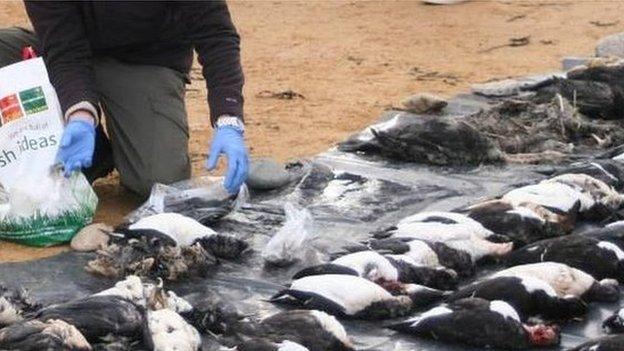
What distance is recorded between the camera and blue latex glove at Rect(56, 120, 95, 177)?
5102mm

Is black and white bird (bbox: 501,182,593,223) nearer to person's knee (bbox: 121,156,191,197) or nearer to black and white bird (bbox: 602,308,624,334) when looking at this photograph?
black and white bird (bbox: 602,308,624,334)

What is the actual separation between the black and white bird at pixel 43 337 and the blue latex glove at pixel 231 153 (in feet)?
4.84

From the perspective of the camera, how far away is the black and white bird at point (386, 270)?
4363 millimetres

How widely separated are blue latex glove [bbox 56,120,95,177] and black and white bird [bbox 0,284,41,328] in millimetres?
815

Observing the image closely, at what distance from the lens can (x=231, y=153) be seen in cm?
518

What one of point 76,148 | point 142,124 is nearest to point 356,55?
point 142,124

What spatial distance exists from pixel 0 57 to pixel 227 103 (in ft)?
3.66

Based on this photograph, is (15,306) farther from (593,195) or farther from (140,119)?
(593,195)

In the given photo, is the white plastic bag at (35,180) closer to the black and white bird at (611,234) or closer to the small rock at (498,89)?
the black and white bird at (611,234)

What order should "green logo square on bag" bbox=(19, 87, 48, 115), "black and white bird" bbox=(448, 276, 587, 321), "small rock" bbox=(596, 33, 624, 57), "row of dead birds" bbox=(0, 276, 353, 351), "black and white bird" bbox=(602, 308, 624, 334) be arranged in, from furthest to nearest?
"small rock" bbox=(596, 33, 624, 57)
"green logo square on bag" bbox=(19, 87, 48, 115)
"black and white bird" bbox=(448, 276, 587, 321)
"black and white bird" bbox=(602, 308, 624, 334)
"row of dead birds" bbox=(0, 276, 353, 351)

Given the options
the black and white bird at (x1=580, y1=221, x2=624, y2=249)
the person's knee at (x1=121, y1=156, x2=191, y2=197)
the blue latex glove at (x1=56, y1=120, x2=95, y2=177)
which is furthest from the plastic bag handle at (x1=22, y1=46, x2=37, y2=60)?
the black and white bird at (x1=580, y1=221, x2=624, y2=249)

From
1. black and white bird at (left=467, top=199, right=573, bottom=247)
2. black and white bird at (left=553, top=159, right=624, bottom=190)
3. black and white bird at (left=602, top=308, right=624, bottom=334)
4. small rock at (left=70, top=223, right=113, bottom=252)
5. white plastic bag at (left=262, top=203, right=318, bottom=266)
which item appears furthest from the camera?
black and white bird at (left=553, top=159, right=624, bottom=190)

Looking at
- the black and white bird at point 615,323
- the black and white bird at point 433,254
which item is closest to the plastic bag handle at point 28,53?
the black and white bird at point 433,254

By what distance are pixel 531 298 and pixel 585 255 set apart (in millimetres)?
408
